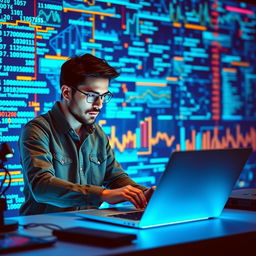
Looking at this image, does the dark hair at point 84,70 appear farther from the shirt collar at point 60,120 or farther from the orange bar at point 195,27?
the orange bar at point 195,27

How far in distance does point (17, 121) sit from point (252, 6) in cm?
263

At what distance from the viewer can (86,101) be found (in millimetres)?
2520

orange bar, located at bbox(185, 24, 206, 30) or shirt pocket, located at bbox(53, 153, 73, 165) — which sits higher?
orange bar, located at bbox(185, 24, 206, 30)

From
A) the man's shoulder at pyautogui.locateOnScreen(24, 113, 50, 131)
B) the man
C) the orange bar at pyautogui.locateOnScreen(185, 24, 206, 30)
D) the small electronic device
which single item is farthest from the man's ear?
the orange bar at pyautogui.locateOnScreen(185, 24, 206, 30)

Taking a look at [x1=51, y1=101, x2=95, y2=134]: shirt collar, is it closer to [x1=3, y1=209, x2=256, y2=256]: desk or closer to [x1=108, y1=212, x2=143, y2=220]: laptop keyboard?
[x1=3, y1=209, x2=256, y2=256]: desk

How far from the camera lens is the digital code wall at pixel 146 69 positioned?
302cm

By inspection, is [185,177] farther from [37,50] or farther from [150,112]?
[150,112]

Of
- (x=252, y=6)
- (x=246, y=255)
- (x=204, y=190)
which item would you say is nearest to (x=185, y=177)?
(x=204, y=190)

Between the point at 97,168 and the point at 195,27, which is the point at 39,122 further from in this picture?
the point at 195,27

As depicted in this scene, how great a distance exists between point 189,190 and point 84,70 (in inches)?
43.9

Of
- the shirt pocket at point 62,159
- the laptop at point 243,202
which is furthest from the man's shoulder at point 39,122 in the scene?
the laptop at point 243,202

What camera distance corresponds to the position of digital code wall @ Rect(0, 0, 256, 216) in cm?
302

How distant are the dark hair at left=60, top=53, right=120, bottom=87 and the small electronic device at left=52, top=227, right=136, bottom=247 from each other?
1204mm

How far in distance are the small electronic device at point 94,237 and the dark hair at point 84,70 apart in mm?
1204
